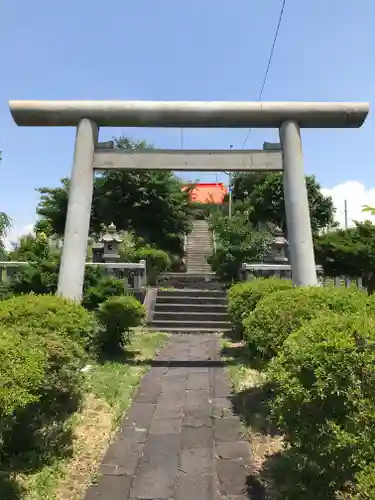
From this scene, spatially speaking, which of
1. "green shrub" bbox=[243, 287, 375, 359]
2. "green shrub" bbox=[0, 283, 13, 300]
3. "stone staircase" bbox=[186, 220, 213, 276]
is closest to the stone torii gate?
"green shrub" bbox=[243, 287, 375, 359]

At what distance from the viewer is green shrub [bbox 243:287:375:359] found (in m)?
4.33

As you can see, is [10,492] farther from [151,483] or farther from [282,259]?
[282,259]

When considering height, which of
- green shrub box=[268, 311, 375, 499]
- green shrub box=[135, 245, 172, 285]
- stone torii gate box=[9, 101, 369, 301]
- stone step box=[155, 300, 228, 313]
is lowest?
green shrub box=[268, 311, 375, 499]

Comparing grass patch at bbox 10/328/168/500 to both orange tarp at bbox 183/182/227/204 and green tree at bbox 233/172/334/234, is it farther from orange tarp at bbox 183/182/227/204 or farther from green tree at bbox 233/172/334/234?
orange tarp at bbox 183/182/227/204

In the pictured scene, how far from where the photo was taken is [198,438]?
4.29 metres

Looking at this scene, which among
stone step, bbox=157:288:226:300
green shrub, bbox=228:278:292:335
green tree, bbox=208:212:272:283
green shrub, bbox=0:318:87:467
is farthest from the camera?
green tree, bbox=208:212:272:283

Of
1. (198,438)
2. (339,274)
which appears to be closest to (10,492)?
(198,438)

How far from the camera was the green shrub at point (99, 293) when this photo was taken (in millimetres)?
8781

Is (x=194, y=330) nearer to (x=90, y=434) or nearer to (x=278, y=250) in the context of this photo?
(x=278, y=250)

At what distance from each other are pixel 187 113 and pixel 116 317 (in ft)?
10.9

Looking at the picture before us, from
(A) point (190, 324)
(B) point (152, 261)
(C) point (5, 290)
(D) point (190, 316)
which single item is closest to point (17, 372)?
(C) point (5, 290)

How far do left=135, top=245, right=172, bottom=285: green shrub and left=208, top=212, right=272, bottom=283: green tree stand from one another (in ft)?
7.01

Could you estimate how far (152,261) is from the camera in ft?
54.7

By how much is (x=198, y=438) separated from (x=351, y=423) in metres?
2.10
